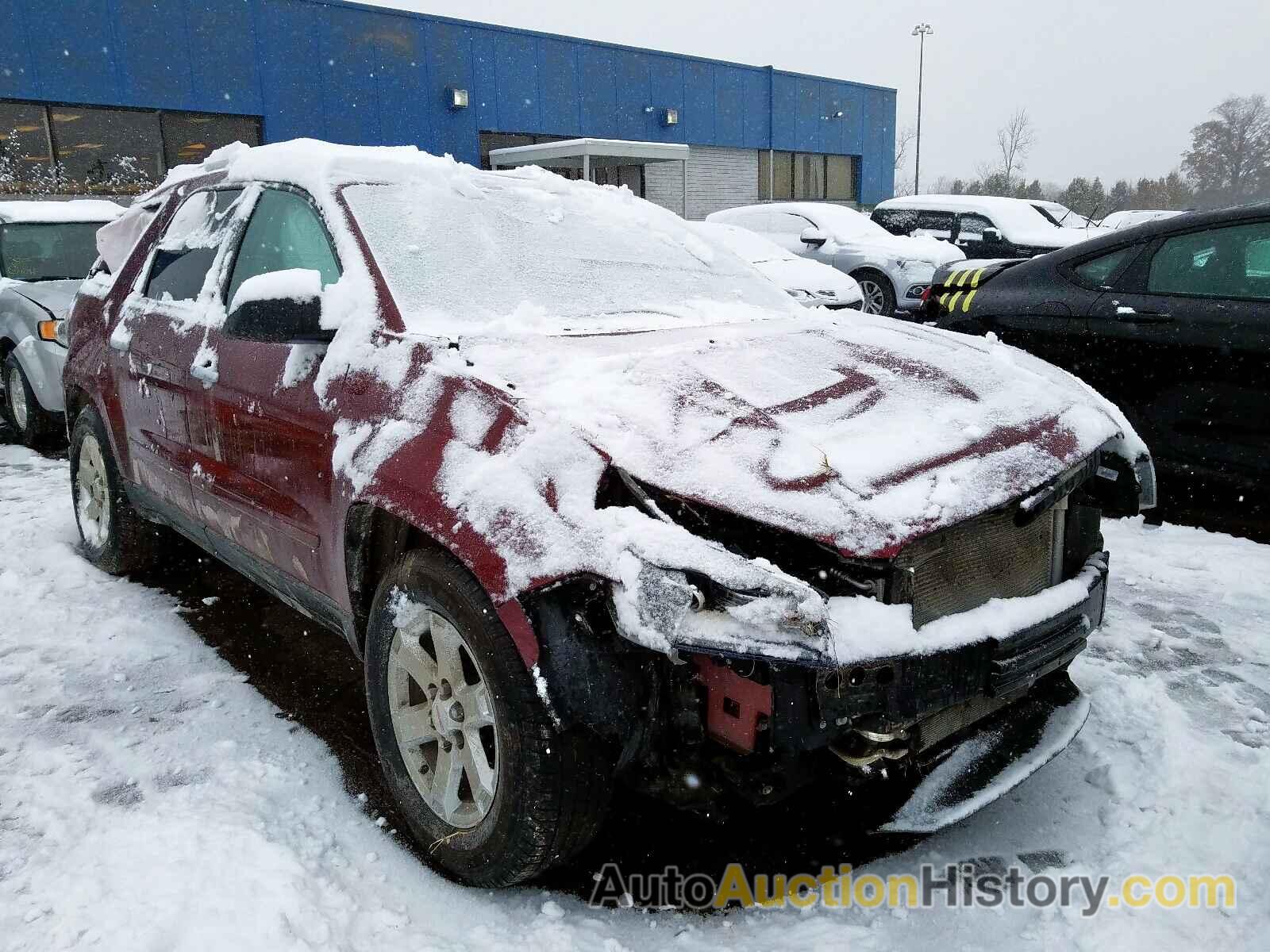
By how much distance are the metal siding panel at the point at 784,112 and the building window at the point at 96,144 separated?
17.1 meters

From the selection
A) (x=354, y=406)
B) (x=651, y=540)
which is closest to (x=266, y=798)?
(x=354, y=406)

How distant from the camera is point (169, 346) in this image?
3.51 m

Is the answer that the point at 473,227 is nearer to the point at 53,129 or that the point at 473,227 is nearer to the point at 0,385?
the point at 0,385

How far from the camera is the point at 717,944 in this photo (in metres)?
2.11

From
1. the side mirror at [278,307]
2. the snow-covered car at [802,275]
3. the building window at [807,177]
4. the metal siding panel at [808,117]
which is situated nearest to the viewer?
the side mirror at [278,307]

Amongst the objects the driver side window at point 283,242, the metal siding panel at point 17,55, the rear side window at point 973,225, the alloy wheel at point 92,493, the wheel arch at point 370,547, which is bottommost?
the alloy wheel at point 92,493

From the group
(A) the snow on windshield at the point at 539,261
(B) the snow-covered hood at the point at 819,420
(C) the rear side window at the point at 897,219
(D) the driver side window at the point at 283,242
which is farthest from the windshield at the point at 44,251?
(C) the rear side window at the point at 897,219

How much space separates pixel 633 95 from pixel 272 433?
86.0 feet

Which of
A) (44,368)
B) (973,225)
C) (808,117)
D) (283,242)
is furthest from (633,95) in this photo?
(283,242)

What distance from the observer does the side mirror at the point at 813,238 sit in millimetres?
12016

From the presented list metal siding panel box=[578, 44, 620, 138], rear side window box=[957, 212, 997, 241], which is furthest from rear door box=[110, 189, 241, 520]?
metal siding panel box=[578, 44, 620, 138]

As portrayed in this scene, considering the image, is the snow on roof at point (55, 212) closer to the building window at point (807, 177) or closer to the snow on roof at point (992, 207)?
the snow on roof at point (992, 207)

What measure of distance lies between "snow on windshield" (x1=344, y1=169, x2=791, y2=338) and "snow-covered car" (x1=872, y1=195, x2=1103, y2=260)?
8.92m

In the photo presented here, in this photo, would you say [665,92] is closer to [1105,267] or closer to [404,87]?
[404,87]
